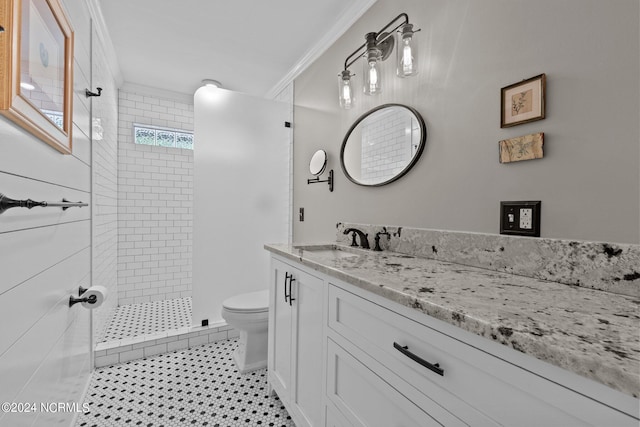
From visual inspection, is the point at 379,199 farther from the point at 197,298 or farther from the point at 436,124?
the point at 197,298

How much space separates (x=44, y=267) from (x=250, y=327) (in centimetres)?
125

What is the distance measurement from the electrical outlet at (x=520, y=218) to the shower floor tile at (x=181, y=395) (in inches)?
56.5

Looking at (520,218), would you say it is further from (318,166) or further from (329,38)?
(329,38)

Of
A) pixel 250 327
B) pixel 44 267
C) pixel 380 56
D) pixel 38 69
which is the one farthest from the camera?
pixel 250 327

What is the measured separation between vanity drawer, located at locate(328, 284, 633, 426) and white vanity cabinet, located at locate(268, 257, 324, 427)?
31 centimetres

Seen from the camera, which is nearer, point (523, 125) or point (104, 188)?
point (523, 125)

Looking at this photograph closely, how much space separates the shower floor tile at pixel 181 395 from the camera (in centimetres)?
151

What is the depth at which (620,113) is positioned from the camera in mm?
833

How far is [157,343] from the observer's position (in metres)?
2.19

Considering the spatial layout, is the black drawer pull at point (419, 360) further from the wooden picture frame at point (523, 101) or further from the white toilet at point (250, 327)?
the white toilet at point (250, 327)

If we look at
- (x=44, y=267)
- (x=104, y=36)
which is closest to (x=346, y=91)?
(x=44, y=267)

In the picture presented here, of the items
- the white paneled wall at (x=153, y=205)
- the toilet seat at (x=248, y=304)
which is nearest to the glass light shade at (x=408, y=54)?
the toilet seat at (x=248, y=304)

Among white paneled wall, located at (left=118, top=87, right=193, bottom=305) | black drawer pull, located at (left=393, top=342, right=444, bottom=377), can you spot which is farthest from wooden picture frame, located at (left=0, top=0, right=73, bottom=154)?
white paneled wall, located at (left=118, top=87, right=193, bottom=305)

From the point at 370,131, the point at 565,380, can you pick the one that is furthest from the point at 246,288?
the point at 565,380
